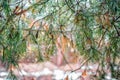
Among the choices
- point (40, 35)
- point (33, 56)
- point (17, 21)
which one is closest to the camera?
point (17, 21)

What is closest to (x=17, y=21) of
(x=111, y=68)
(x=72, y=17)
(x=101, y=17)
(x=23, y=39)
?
(x=23, y=39)

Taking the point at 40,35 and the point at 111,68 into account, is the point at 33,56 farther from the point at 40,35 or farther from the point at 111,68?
the point at 111,68

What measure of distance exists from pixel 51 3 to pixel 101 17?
9.5 inches

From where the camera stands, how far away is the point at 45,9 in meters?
1.35

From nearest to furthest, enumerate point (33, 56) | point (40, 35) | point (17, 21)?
point (17, 21) → point (40, 35) → point (33, 56)

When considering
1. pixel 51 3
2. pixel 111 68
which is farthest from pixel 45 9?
pixel 111 68

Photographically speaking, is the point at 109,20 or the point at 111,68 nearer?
the point at 109,20

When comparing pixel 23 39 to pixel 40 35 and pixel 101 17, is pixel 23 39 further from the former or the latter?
pixel 101 17

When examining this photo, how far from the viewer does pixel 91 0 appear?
1360mm

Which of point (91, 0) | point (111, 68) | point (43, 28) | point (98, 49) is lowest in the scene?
point (111, 68)

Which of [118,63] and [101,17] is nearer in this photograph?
[101,17]

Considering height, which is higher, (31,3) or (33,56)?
(31,3)

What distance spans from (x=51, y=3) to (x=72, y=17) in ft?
0.39

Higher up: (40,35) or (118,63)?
(40,35)
